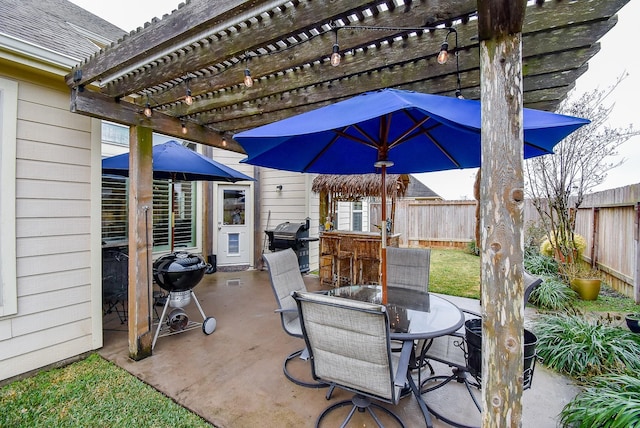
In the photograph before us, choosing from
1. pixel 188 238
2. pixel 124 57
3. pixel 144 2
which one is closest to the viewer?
pixel 124 57

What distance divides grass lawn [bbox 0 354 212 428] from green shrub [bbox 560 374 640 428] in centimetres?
261

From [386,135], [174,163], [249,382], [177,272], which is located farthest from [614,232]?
[174,163]

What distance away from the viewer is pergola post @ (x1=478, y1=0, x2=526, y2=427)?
4.32ft

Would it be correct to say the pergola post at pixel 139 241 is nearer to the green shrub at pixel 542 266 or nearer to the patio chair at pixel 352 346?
the patio chair at pixel 352 346

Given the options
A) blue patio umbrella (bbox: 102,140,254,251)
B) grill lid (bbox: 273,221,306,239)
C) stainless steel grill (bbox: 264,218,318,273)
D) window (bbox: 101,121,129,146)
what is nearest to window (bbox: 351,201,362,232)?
stainless steel grill (bbox: 264,218,318,273)

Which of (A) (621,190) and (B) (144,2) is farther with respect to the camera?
(B) (144,2)

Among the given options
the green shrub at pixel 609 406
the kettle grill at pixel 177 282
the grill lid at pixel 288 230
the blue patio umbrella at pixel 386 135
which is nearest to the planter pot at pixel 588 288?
the green shrub at pixel 609 406

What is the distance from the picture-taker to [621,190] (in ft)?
16.1

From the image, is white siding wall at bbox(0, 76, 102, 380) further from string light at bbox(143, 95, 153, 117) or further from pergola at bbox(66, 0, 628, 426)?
string light at bbox(143, 95, 153, 117)

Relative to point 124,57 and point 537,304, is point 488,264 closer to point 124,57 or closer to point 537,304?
point 124,57

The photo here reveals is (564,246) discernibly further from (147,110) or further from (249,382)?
(147,110)

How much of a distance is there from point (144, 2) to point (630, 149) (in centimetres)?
1369

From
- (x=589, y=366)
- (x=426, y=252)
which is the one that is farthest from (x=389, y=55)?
(x=589, y=366)

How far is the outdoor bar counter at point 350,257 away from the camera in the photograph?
5.57 m
